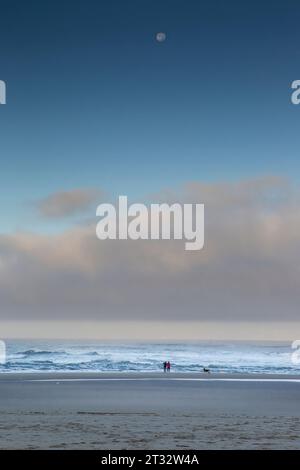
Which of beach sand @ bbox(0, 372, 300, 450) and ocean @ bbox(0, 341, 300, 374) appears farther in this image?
ocean @ bbox(0, 341, 300, 374)

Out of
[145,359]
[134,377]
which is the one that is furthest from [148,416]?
[145,359]

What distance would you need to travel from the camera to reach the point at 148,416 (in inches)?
1004

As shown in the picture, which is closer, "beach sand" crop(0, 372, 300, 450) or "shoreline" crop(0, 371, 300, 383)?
"beach sand" crop(0, 372, 300, 450)

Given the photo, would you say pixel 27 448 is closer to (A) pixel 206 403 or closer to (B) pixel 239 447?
(B) pixel 239 447

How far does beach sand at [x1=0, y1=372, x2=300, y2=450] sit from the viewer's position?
18750mm

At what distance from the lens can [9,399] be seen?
3266 centimetres

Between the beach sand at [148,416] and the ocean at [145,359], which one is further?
the ocean at [145,359]

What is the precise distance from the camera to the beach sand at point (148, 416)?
738 inches

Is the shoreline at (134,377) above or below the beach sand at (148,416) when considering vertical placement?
below

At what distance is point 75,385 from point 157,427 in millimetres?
21749

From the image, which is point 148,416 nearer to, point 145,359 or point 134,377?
point 134,377

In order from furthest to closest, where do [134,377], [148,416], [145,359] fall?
[145,359] < [134,377] < [148,416]

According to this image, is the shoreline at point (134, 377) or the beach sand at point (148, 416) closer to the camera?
the beach sand at point (148, 416)

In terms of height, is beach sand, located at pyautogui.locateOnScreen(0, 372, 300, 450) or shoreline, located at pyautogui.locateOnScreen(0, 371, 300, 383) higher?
beach sand, located at pyautogui.locateOnScreen(0, 372, 300, 450)
